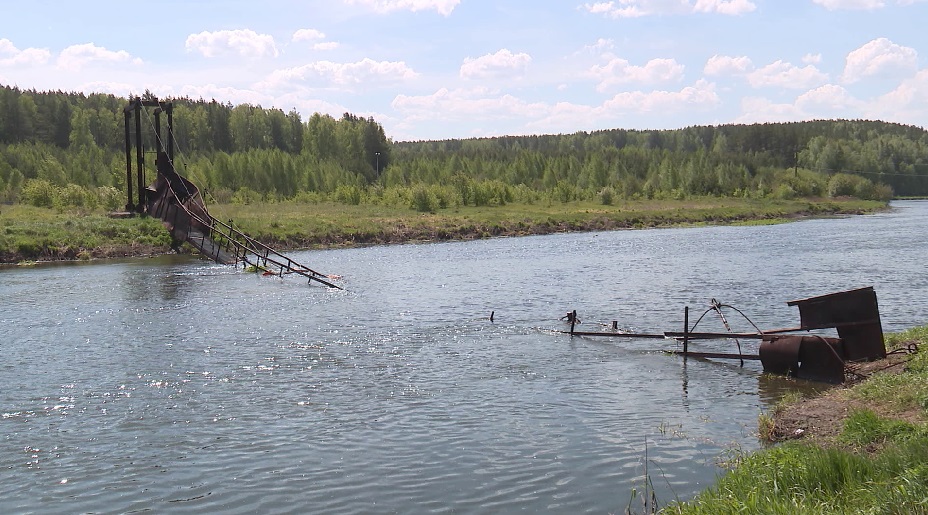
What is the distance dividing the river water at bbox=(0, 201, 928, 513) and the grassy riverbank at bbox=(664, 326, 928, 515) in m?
1.14

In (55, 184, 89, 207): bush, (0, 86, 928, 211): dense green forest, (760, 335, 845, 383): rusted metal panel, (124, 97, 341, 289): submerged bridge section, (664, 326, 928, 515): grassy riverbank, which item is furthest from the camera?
(0, 86, 928, 211): dense green forest

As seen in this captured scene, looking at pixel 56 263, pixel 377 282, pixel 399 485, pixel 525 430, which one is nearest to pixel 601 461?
pixel 525 430

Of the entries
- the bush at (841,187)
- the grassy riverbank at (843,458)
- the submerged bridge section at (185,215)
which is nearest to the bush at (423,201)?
the submerged bridge section at (185,215)

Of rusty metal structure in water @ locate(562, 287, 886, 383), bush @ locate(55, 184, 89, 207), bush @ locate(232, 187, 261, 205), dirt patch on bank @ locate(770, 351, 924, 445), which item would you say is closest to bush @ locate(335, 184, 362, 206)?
bush @ locate(232, 187, 261, 205)

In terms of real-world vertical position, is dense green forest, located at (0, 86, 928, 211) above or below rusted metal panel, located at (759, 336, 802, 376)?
above

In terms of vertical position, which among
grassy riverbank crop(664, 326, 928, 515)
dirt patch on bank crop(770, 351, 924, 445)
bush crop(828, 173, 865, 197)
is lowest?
dirt patch on bank crop(770, 351, 924, 445)

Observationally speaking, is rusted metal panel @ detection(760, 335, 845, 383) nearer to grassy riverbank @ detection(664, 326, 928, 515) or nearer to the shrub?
grassy riverbank @ detection(664, 326, 928, 515)

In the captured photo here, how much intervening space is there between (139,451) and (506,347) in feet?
40.2

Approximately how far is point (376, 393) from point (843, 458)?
11230mm

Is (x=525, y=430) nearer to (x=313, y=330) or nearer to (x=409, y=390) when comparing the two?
(x=409, y=390)

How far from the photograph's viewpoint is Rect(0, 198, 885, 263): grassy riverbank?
58.4 meters

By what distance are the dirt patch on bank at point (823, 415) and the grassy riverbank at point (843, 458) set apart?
0.05 ft

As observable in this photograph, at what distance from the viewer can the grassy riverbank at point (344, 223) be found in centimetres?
5841

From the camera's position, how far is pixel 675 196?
499 ft
